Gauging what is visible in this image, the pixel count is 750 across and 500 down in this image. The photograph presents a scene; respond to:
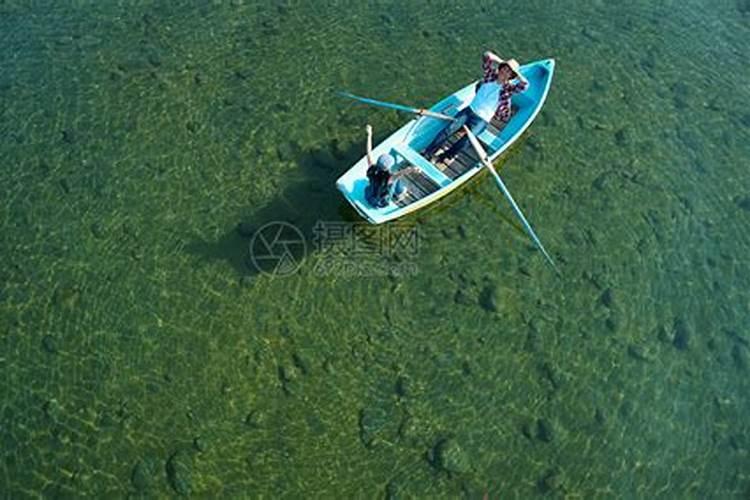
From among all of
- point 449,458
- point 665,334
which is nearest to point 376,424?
point 449,458

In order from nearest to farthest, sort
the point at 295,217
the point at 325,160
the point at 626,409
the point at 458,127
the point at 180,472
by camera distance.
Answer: the point at 180,472 → the point at 626,409 → the point at 458,127 → the point at 295,217 → the point at 325,160

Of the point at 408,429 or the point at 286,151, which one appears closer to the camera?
the point at 408,429

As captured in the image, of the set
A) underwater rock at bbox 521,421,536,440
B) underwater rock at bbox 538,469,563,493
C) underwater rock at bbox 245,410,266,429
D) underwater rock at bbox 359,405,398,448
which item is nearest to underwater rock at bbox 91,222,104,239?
underwater rock at bbox 245,410,266,429

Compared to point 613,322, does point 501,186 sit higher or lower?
higher

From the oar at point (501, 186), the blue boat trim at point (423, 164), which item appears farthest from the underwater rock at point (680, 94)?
the blue boat trim at point (423, 164)

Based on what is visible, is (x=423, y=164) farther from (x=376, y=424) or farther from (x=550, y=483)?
(x=550, y=483)

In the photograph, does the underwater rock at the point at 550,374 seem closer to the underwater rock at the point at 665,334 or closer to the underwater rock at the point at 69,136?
the underwater rock at the point at 665,334

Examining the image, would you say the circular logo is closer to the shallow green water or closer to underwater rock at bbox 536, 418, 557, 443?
the shallow green water
